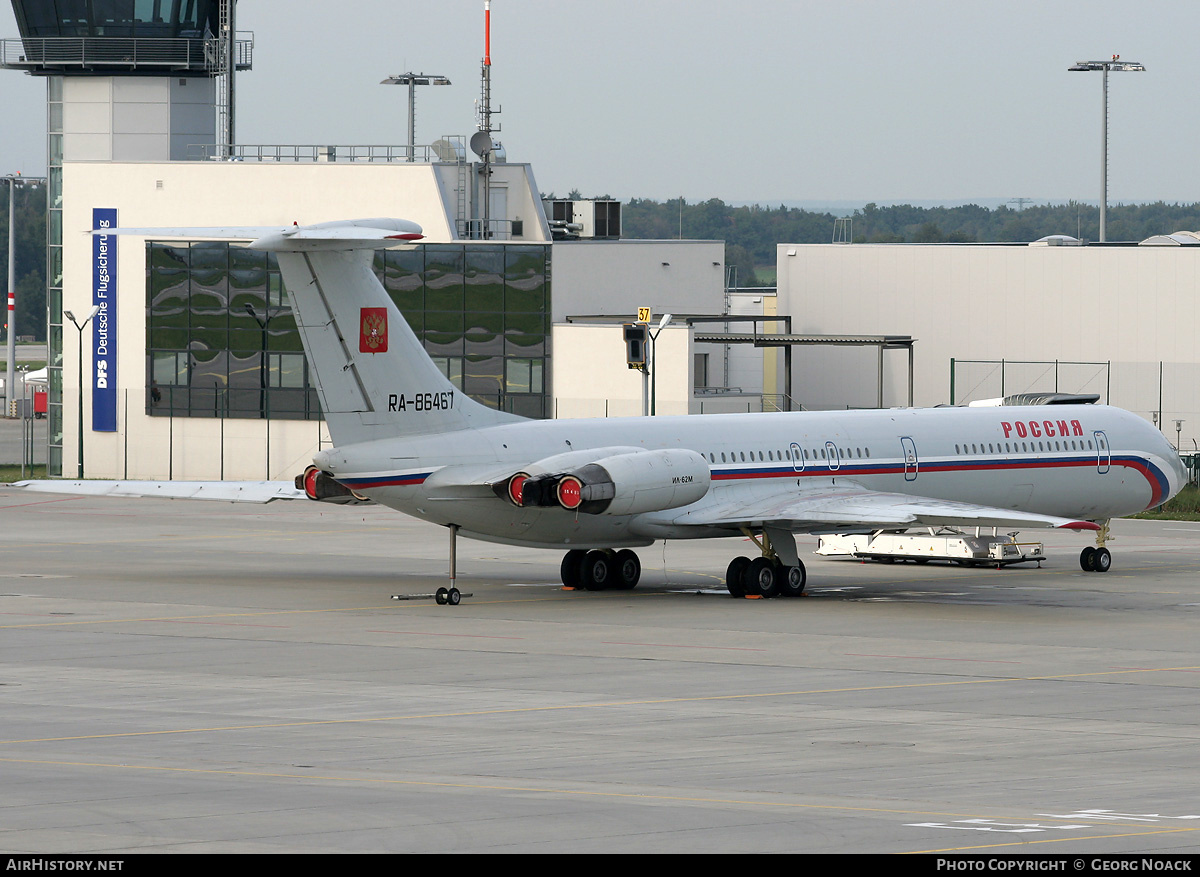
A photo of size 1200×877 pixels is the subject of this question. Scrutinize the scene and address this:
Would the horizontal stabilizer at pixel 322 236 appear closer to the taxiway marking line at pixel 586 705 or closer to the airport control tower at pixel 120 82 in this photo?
the taxiway marking line at pixel 586 705

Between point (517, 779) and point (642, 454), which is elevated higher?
point (642, 454)

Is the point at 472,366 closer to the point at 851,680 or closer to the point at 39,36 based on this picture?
the point at 39,36

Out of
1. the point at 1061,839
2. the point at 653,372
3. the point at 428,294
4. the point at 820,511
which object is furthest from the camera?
the point at 428,294

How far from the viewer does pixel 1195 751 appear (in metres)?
18.9

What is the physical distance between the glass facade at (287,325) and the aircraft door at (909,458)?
3211cm

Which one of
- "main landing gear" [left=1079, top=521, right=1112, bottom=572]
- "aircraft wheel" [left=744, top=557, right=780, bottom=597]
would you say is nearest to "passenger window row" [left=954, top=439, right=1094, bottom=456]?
"main landing gear" [left=1079, top=521, right=1112, bottom=572]

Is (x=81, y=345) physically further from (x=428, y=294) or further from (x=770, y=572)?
(x=770, y=572)

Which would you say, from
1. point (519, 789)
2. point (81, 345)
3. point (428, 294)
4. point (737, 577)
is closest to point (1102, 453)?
point (737, 577)

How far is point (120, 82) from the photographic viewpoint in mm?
72875

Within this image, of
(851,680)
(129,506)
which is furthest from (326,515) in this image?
(851,680)

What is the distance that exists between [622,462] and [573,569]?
473 centimetres

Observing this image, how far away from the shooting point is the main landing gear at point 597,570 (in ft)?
121

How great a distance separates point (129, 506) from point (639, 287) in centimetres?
2277

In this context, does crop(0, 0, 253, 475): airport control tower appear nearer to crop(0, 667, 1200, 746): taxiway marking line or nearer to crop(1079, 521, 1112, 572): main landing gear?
crop(1079, 521, 1112, 572): main landing gear
